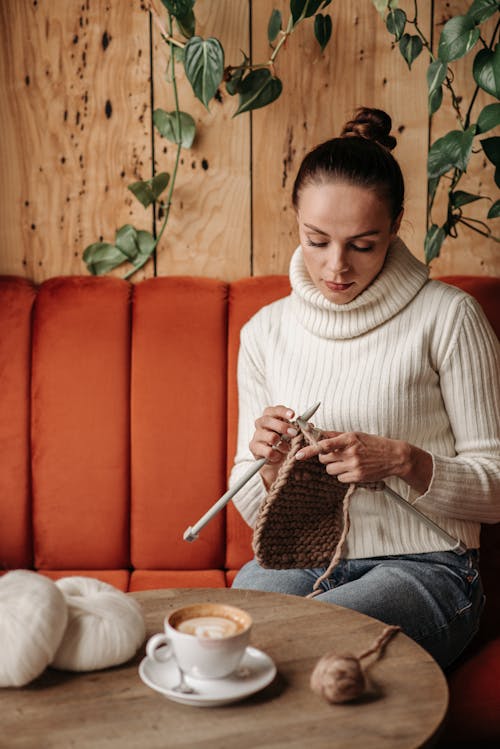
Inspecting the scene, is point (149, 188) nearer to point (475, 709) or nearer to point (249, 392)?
point (249, 392)

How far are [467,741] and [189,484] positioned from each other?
70 centimetres

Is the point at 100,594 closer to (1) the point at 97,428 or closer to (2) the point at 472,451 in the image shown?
(2) the point at 472,451

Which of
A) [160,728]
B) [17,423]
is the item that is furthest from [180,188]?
[160,728]

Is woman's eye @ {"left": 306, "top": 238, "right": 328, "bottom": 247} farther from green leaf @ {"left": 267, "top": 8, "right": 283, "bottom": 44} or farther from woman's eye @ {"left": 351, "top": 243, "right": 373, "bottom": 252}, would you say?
green leaf @ {"left": 267, "top": 8, "right": 283, "bottom": 44}

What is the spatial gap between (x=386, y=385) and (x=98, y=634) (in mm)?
681

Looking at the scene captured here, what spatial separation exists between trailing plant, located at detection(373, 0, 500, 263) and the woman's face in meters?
0.30

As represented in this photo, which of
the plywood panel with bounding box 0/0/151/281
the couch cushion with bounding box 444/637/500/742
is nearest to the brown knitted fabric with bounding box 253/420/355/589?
the couch cushion with bounding box 444/637/500/742

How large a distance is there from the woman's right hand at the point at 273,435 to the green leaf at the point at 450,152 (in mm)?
652

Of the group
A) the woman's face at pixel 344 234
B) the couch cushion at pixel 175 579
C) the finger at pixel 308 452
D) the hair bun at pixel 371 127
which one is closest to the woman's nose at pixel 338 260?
the woman's face at pixel 344 234

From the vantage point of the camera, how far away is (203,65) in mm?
1608

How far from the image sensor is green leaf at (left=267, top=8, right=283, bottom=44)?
1693 millimetres

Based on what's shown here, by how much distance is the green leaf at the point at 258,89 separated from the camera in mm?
1698

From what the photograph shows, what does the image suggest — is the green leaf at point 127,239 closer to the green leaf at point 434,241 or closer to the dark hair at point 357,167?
the dark hair at point 357,167

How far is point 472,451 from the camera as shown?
1345 millimetres
